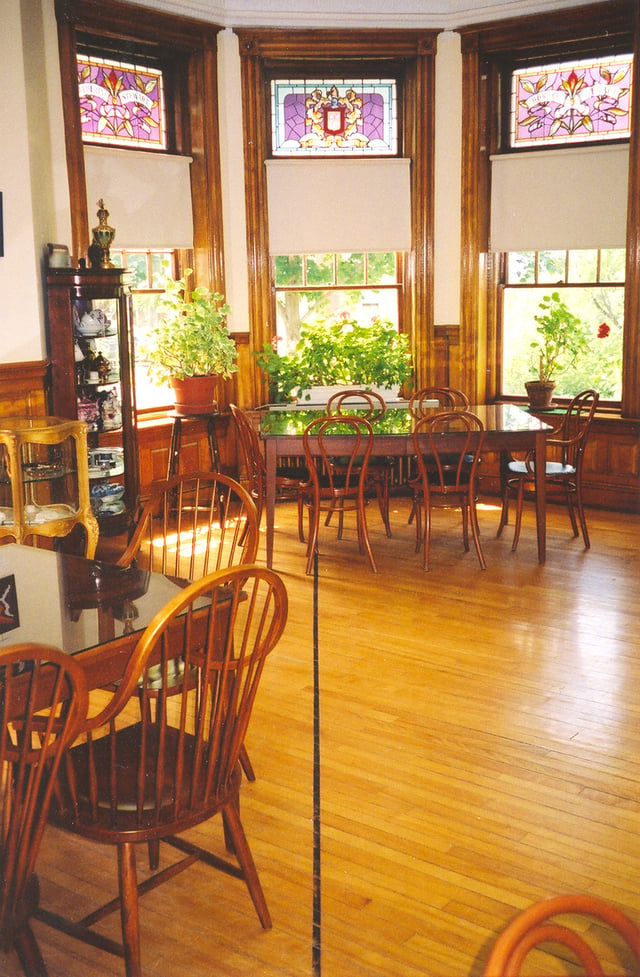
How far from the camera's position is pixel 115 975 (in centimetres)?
231

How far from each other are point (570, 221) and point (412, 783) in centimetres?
505

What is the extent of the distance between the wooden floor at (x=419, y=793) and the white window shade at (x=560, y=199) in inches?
116

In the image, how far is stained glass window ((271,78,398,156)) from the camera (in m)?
7.38

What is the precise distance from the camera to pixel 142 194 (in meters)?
6.80

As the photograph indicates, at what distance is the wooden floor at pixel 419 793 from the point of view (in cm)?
242

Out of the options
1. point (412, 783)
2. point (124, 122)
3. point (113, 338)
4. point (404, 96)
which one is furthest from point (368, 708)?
point (404, 96)

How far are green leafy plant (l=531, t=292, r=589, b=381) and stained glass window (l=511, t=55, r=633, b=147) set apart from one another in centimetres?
112

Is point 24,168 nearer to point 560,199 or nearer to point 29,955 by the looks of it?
point 560,199

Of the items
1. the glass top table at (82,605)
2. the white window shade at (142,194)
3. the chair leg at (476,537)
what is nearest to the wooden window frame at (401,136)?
the white window shade at (142,194)

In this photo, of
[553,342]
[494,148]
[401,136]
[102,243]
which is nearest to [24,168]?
[102,243]

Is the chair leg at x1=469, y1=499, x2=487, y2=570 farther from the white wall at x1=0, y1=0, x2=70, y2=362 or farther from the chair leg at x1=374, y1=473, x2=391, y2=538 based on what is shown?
the white wall at x1=0, y1=0, x2=70, y2=362

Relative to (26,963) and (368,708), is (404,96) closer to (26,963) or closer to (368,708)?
(368,708)

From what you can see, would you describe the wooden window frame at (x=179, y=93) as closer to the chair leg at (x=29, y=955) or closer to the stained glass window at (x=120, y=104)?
the stained glass window at (x=120, y=104)

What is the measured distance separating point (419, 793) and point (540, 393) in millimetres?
4516
